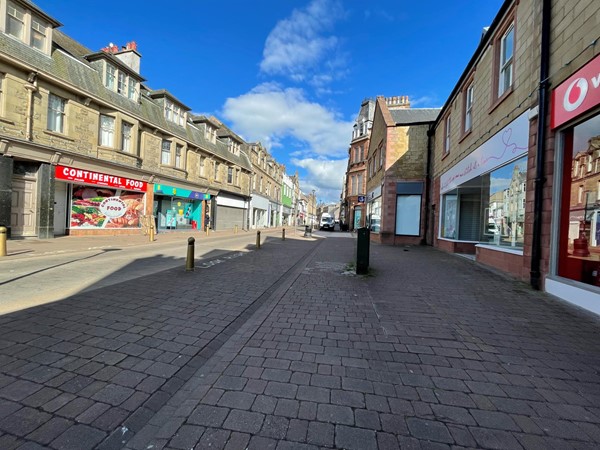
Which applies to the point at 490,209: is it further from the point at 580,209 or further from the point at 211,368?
the point at 211,368

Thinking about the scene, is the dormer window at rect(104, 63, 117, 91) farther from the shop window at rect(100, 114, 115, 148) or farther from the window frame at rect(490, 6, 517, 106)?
the window frame at rect(490, 6, 517, 106)

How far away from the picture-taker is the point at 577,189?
18.2 feet

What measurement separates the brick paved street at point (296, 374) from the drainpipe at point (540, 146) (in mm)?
1231

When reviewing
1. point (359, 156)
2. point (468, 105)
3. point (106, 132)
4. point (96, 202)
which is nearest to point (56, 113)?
point (106, 132)

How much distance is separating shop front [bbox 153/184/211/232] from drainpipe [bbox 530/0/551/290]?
64.2ft

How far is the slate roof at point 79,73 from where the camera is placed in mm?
11937

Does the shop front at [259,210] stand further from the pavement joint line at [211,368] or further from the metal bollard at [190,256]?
the pavement joint line at [211,368]

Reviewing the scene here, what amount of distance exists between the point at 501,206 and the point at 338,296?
246 inches

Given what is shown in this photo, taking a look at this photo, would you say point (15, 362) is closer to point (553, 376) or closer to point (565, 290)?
point (553, 376)

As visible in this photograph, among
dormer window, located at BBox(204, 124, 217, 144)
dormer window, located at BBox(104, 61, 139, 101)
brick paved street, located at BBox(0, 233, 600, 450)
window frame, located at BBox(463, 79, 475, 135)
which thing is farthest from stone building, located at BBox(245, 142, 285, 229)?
brick paved street, located at BBox(0, 233, 600, 450)

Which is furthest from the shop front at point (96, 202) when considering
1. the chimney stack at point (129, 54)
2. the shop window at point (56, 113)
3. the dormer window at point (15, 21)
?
the chimney stack at point (129, 54)

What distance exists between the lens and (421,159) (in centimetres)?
1686

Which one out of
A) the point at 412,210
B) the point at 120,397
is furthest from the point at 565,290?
the point at 412,210

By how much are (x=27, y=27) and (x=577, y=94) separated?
61.2ft
